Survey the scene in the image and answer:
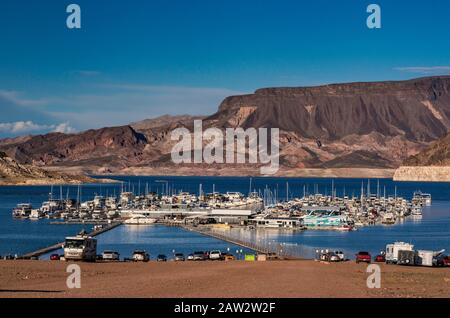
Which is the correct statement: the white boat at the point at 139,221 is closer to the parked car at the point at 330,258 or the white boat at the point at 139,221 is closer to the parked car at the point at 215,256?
the parked car at the point at 215,256

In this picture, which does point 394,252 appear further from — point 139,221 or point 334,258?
point 139,221

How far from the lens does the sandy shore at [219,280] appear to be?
3466 cm

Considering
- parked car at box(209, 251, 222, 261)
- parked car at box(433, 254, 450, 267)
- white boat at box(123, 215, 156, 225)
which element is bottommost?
white boat at box(123, 215, 156, 225)

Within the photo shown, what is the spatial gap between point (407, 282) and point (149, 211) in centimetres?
8778

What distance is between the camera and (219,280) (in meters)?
40.4

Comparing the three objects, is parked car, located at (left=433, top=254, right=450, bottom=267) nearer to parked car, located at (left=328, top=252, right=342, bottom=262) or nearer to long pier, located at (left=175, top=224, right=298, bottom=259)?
parked car, located at (left=328, top=252, right=342, bottom=262)

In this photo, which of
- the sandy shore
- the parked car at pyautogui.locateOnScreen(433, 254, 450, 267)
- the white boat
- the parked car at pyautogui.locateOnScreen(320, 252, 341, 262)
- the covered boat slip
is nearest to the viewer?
the sandy shore

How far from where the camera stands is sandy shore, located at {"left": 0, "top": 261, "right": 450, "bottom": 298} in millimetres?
34656

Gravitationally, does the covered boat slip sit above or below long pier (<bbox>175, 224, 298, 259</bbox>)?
above

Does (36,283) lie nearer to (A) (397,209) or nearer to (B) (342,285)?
(B) (342,285)

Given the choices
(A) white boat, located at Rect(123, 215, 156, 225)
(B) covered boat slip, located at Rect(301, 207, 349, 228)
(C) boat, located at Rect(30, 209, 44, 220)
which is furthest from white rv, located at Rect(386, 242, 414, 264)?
(C) boat, located at Rect(30, 209, 44, 220)

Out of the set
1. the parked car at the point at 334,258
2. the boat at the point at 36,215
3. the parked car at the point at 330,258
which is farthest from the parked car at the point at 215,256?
the boat at the point at 36,215

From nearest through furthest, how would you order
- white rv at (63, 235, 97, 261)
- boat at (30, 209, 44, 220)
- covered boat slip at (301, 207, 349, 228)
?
1. white rv at (63, 235, 97, 261)
2. covered boat slip at (301, 207, 349, 228)
3. boat at (30, 209, 44, 220)
